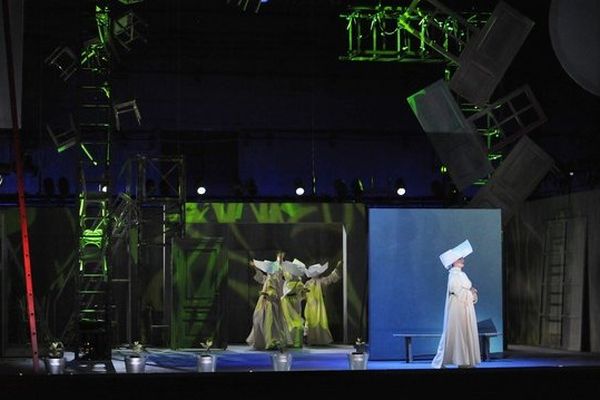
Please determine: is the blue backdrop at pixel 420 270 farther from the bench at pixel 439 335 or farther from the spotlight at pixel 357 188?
the spotlight at pixel 357 188

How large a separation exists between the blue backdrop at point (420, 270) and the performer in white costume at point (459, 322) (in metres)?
0.90

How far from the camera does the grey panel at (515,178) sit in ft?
52.4

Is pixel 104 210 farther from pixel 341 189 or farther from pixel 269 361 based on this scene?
A: pixel 341 189

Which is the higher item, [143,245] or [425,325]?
[143,245]

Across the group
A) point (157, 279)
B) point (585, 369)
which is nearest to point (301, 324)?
point (157, 279)

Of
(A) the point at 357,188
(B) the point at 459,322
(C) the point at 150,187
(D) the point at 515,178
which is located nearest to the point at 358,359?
(B) the point at 459,322

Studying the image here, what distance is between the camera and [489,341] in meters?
14.1

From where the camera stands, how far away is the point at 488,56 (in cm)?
1470

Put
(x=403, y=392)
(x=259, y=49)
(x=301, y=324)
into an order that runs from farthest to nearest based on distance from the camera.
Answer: (x=259, y=49), (x=301, y=324), (x=403, y=392)

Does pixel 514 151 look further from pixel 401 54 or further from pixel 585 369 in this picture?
pixel 585 369

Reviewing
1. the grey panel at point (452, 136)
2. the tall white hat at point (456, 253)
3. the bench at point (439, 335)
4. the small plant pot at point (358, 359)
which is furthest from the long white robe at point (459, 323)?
the grey panel at point (452, 136)

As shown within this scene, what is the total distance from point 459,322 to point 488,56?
3.87 meters

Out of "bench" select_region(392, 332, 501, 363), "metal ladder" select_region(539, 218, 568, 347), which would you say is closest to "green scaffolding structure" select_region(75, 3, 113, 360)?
"bench" select_region(392, 332, 501, 363)

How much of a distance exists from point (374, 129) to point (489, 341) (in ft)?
17.1
